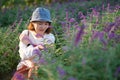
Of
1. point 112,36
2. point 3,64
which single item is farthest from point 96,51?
point 3,64

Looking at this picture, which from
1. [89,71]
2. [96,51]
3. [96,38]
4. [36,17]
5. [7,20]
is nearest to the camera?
[89,71]

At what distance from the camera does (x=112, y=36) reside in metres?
3.63

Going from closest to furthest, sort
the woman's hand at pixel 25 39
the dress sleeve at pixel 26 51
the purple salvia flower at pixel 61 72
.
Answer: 1. the purple salvia flower at pixel 61 72
2. the dress sleeve at pixel 26 51
3. the woman's hand at pixel 25 39

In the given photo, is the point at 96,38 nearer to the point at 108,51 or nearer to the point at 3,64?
the point at 108,51

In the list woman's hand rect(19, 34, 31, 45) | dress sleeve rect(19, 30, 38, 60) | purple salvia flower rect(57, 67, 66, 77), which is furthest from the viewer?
woman's hand rect(19, 34, 31, 45)

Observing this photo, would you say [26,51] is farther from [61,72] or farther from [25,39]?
[61,72]

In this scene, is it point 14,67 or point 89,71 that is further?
point 14,67

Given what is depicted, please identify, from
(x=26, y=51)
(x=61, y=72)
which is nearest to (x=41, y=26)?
(x=26, y=51)

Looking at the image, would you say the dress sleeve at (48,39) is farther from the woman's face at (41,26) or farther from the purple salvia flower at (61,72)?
the purple salvia flower at (61,72)

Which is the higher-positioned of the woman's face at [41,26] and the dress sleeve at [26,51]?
the woman's face at [41,26]

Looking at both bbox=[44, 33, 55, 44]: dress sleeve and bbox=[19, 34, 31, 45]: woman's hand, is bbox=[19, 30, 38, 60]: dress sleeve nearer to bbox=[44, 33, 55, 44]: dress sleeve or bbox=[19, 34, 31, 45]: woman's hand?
bbox=[19, 34, 31, 45]: woman's hand

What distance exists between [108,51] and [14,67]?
3746 mm

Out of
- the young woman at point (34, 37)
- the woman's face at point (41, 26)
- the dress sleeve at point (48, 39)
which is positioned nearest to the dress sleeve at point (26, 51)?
the young woman at point (34, 37)

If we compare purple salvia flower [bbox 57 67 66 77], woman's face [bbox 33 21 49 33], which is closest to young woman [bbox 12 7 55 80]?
woman's face [bbox 33 21 49 33]
